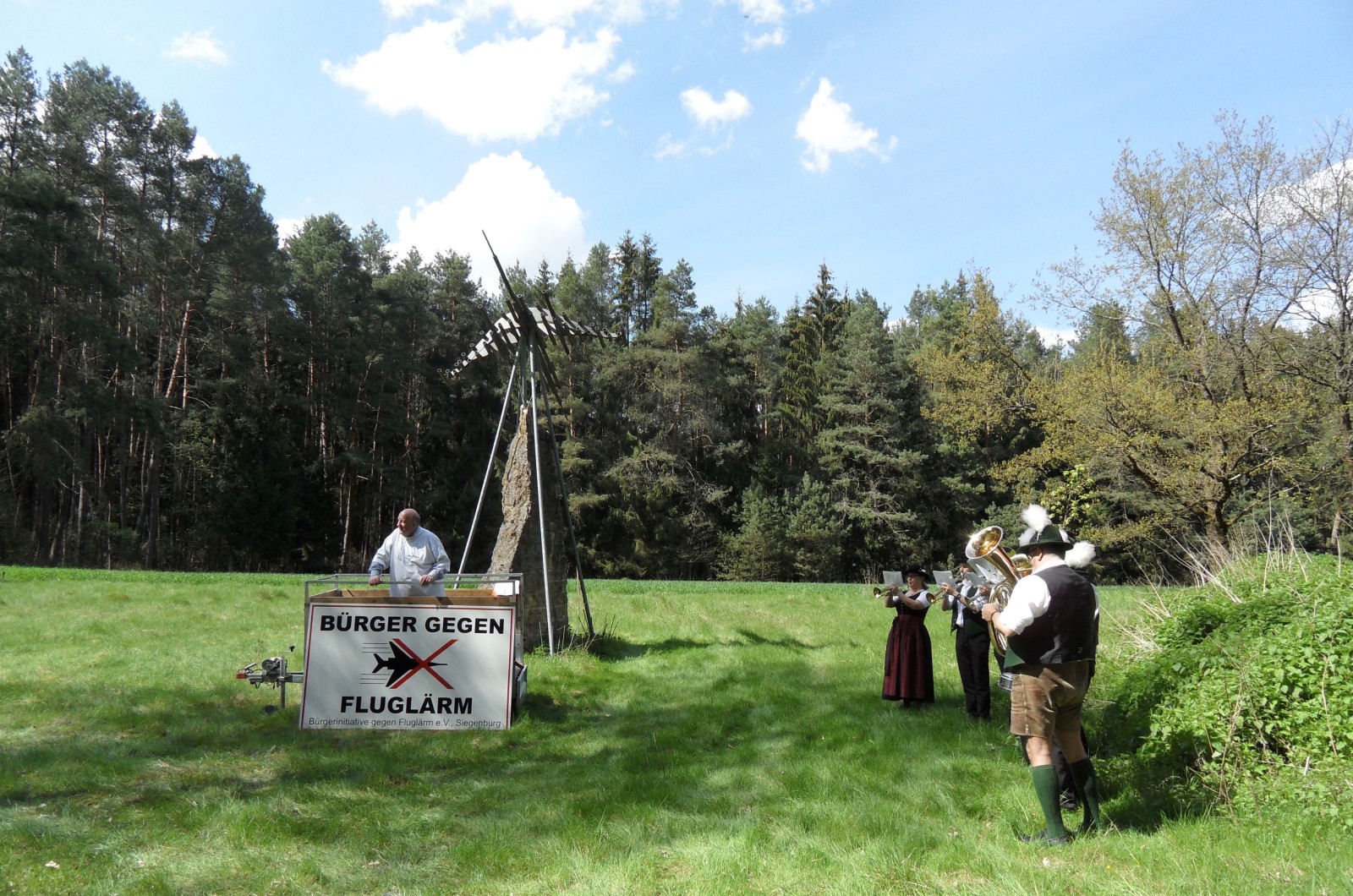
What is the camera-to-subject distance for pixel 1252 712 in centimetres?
512

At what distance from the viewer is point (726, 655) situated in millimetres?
11516

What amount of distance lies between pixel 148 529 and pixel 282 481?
803 centimetres

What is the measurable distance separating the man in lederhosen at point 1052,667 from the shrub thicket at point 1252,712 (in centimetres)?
78

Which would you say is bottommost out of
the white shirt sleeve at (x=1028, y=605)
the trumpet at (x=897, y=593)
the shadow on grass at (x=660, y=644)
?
the shadow on grass at (x=660, y=644)

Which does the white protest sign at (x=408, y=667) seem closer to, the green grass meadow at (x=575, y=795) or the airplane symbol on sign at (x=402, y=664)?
the airplane symbol on sign at (x=402, y=664)

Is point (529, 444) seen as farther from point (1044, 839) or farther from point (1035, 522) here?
point (1044, 839)

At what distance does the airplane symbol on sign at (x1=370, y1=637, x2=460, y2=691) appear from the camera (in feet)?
24.8

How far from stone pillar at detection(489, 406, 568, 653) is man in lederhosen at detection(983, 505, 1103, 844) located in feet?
21.9

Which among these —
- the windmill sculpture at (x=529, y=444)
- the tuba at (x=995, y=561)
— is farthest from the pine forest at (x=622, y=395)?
the tuba at (x=995, y=561)

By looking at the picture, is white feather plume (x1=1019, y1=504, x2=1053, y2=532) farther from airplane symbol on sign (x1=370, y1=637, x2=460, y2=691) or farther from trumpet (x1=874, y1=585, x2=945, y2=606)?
airplane symbol on sign (x1=370, y1=637, x2=460, y2=691)

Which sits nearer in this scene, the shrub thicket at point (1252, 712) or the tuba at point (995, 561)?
the shrub thicket at point (1252, 712)

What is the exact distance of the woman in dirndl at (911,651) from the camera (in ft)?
28.1

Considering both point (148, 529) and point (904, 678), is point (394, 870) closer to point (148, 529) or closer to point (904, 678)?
point (904, 678)

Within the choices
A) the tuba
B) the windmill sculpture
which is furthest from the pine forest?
the tuba
